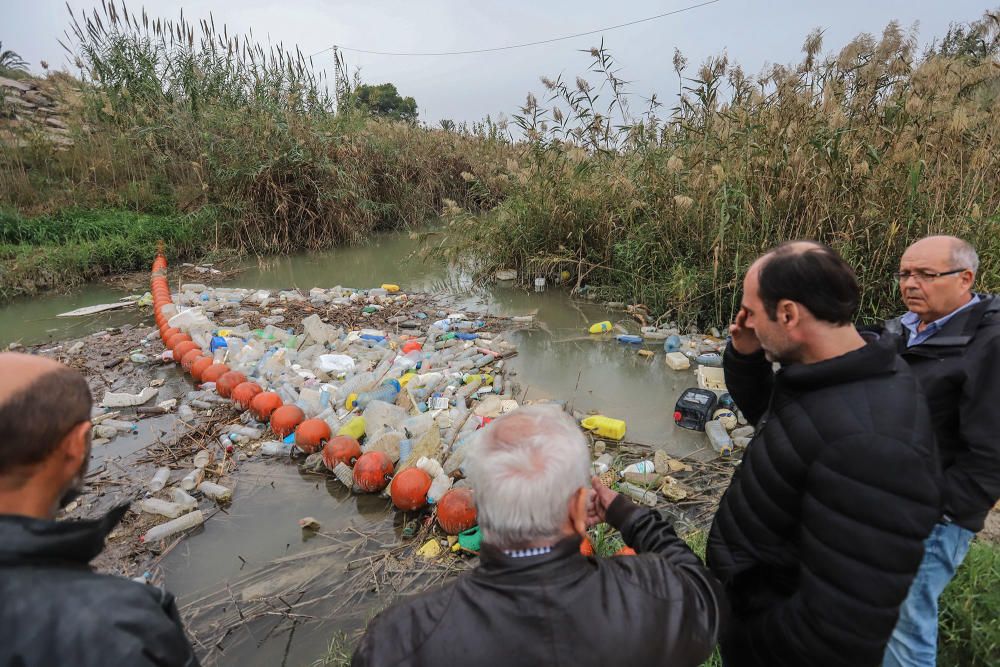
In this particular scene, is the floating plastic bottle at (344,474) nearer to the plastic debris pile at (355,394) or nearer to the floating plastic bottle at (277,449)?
the plastic debris pile at (355,394)

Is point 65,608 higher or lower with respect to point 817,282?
lower

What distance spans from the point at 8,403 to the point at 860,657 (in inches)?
72.2

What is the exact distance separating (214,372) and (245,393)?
0.77m

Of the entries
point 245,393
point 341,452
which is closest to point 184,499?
point 341,452

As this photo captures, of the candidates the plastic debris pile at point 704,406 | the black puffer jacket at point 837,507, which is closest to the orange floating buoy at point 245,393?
the plastic debris pile at point 704,406

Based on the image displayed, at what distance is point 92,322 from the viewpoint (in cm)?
754

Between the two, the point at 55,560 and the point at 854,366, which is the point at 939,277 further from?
the point at 55,560

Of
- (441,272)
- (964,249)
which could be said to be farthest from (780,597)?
(441,272)

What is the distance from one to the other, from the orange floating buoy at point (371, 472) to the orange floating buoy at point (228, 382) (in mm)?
2020

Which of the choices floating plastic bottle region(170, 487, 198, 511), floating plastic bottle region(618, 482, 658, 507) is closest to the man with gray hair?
floating plastic bottle region(618, 482, 658, 507)

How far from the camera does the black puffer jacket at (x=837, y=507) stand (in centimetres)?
114

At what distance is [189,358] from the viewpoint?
562cm

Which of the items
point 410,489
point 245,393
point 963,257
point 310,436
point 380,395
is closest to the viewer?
point 963,257

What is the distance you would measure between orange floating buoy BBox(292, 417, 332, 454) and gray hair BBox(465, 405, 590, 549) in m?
3.20
